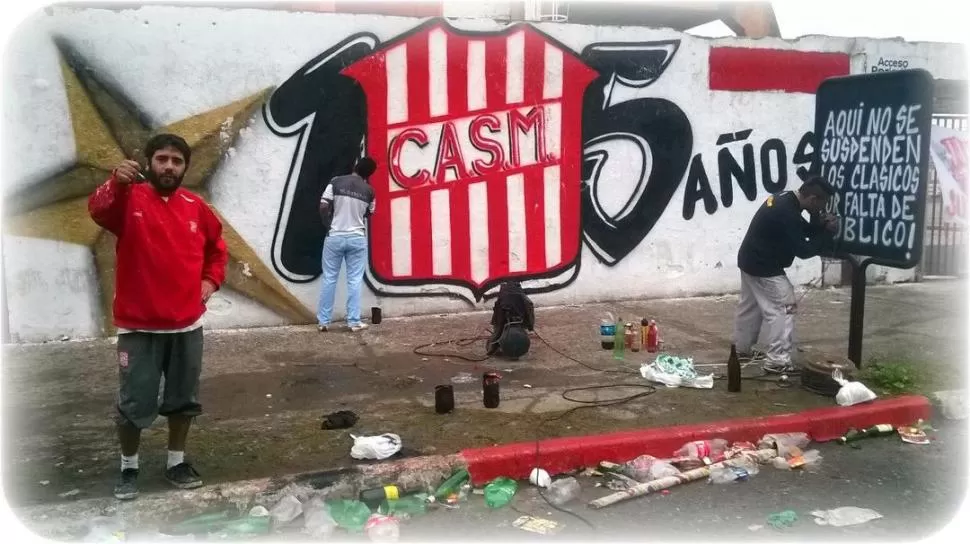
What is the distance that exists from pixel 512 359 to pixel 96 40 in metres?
4.93

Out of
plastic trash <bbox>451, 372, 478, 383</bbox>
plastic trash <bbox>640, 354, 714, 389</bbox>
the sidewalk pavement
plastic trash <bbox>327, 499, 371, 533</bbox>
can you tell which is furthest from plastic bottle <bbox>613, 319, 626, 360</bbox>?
plastic trash <bbox>327, 499, 371, 533</bbox>

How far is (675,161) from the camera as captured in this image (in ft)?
30.6

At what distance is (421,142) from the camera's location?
8.23 m

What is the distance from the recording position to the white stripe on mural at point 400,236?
325 inches

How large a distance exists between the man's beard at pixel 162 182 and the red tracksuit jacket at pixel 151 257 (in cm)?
3

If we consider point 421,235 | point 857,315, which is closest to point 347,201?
point 421,235

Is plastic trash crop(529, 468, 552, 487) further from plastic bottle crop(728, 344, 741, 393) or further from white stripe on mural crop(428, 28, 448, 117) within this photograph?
white stripe on mural crop(428, 28, 448, 117)

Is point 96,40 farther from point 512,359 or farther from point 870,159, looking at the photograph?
point 870,159

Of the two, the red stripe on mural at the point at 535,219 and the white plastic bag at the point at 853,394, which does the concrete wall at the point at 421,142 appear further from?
the white plastic bag at the point at 853,394

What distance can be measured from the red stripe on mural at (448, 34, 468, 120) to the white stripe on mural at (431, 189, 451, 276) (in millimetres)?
956

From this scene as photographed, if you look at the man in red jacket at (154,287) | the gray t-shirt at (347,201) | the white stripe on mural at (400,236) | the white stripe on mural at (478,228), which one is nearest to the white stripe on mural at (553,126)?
the white stripe on mural at (478,228)

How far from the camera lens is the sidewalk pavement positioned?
173 inches

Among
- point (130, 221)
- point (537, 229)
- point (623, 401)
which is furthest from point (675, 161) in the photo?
point (130, 221)

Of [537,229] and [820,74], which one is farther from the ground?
[820,74]
